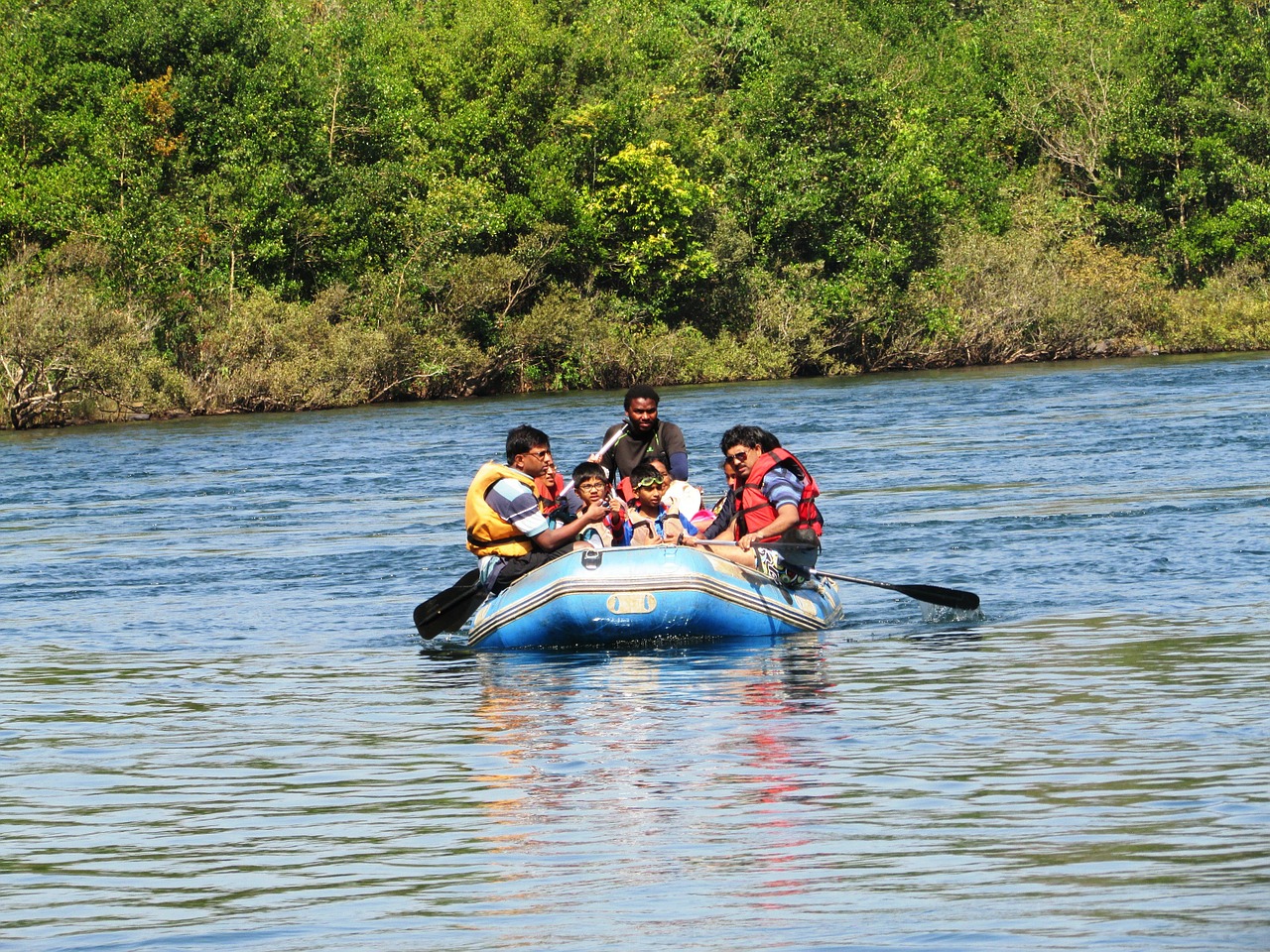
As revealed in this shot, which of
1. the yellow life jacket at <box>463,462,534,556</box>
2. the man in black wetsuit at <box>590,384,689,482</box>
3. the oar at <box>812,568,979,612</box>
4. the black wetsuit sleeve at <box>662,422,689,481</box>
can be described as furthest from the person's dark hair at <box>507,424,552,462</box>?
the oar at <box>812,568,979,612</box>

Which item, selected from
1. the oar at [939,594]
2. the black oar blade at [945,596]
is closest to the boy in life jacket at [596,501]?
the oar at [939,594]

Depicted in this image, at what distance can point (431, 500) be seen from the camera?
23.7m

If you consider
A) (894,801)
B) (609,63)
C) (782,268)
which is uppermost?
(609,63)

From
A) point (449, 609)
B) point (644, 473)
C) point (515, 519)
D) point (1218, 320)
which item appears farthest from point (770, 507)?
point (1218, 320)

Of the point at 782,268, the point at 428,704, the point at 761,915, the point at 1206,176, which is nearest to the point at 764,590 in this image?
the point at 428,704

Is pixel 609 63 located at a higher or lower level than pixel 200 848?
higher

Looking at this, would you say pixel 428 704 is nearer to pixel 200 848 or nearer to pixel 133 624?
pixel 200 848

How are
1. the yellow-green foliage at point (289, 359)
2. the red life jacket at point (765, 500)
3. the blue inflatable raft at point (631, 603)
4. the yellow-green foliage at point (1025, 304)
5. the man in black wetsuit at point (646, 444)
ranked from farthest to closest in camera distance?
the yellow-green foliage at point (1025, 304) < the yellow-green foliage at point (289, 359) < the man in black wetsuit at point (646, 444) < the red life jacket at point (765, 500) < the blue inflatable raft at point (631, 603)

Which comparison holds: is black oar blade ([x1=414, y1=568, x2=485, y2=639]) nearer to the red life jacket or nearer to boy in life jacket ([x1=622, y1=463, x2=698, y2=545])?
boy in life jacket ([x1=622, y1=463, x2=698, y2=545])

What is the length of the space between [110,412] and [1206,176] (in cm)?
3449

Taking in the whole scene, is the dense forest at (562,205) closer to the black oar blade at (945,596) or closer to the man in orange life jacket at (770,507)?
the man in orange life jacket at (770,507)

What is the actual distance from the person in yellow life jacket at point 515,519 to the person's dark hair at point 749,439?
1005 millimetres

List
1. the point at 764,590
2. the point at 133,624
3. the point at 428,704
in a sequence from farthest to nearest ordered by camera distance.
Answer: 1. the point at 133,624
2. the point at 764,590
3. the point at 428,704

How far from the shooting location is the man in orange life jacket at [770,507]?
12.9 m
